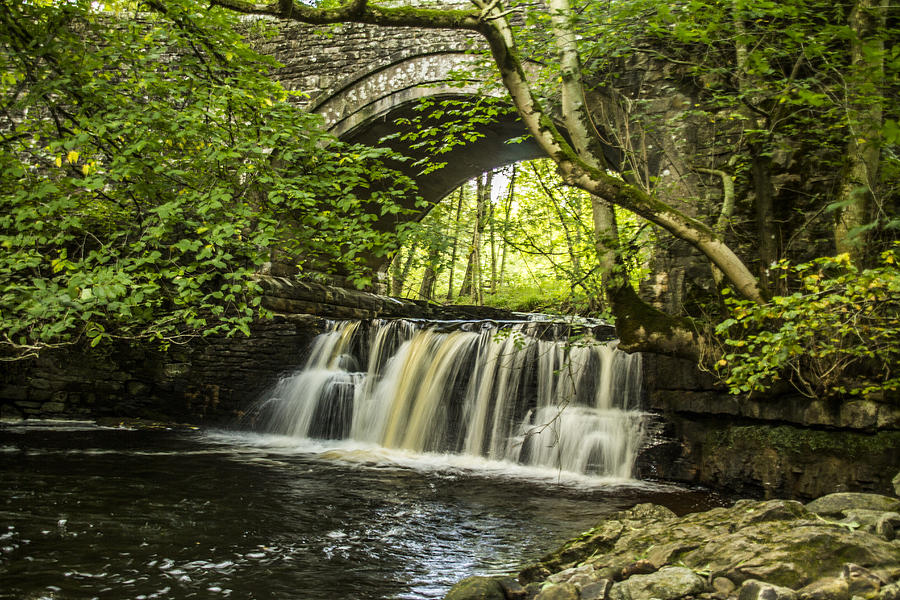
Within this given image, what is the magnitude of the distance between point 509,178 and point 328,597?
46.8 feet

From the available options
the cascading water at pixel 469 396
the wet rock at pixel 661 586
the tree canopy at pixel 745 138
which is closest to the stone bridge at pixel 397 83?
the tree canopy at pixel 745 138

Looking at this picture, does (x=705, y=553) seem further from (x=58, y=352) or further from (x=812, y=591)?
(x=58, y=352)

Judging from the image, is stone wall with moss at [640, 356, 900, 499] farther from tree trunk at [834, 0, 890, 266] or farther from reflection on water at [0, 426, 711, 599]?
tree trunk at [834, 0, 890, 266]

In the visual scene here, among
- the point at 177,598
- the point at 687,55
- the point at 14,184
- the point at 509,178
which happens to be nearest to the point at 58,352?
the point at 14,184

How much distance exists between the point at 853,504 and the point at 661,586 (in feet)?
4.67

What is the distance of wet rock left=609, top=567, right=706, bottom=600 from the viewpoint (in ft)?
8.24

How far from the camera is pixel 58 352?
8.81 meters

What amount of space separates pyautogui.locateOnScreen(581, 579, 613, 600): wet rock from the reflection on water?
81 centimetres

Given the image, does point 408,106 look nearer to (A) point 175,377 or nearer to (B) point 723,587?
(A) point 175,377

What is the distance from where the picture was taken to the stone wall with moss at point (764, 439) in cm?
448

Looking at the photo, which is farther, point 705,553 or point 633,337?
point 633,337

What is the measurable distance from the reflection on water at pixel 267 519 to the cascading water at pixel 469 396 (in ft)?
1.31

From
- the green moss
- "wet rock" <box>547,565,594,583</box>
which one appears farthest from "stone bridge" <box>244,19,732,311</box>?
"wet rock" <box>547,565,594,583</box>

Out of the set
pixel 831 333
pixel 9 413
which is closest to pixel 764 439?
pixel 831 333
